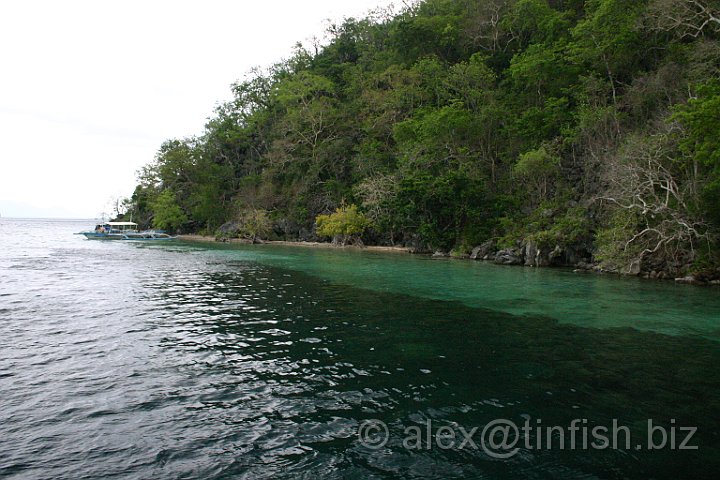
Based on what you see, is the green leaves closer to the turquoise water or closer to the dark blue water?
the turquoise water

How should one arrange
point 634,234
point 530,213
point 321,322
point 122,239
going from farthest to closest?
point 122,239 < point 530,213 < point 634,234 < point 321,322

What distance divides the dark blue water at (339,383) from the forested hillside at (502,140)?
9561 millimetres

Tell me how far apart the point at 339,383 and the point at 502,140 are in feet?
122

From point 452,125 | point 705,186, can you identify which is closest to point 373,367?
point 705,186

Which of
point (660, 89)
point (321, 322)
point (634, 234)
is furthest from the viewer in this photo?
point (660, 89)

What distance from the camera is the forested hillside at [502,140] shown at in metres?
23.0

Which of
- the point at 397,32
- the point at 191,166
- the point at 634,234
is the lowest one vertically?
the point at 634,234

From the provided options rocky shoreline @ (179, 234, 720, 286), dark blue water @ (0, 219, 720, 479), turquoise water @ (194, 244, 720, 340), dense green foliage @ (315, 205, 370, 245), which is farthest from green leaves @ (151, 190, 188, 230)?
dark blue water @ (0, 219, 720, 479)

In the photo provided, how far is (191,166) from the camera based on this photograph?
2736 inches

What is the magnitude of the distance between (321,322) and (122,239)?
179ft

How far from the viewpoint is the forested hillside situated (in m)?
23.0

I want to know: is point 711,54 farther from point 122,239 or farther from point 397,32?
point 122,239

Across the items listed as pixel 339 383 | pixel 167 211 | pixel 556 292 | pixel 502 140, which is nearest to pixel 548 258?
pixel 556 292

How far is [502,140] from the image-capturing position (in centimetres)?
4003
